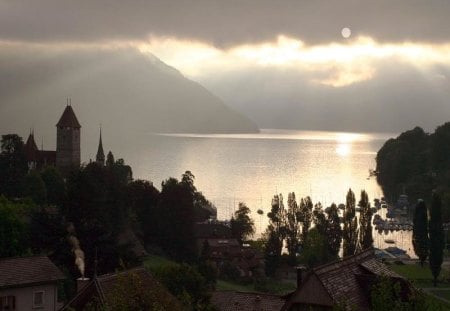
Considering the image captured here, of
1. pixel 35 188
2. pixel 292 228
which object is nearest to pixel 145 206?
pixel 35 188

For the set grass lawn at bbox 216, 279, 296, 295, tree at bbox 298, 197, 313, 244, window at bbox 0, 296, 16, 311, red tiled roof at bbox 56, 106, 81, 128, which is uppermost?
red tiled roof at bbox 56, 106, 81, 128

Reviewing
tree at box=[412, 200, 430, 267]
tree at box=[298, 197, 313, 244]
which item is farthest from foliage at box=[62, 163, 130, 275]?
tree at box=[412, 200, 430, 267]

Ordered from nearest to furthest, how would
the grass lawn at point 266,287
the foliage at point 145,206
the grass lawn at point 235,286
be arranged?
the grass lawn at point 266,287
the grass lawn at point 235,286
the foliage at point 145,206

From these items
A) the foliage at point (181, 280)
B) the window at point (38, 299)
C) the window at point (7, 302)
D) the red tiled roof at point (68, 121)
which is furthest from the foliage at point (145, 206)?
the red tiled roof at point (68, 121)

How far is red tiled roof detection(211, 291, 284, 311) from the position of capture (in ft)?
104

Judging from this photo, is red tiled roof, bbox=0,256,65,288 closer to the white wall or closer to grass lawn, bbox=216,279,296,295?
the white wall

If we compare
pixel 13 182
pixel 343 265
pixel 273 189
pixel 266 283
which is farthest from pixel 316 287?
pixel 273 189

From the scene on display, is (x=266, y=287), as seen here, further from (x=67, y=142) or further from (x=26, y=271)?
(x=67, y=142)

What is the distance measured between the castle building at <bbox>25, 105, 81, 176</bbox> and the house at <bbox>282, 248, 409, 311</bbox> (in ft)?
292

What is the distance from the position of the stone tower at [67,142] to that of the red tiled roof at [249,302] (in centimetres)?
8130

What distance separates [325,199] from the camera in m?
151

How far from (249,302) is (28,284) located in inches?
423

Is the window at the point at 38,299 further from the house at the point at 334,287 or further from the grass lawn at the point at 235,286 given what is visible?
the grass lawn at the point at 235,286

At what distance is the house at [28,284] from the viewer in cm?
3006
